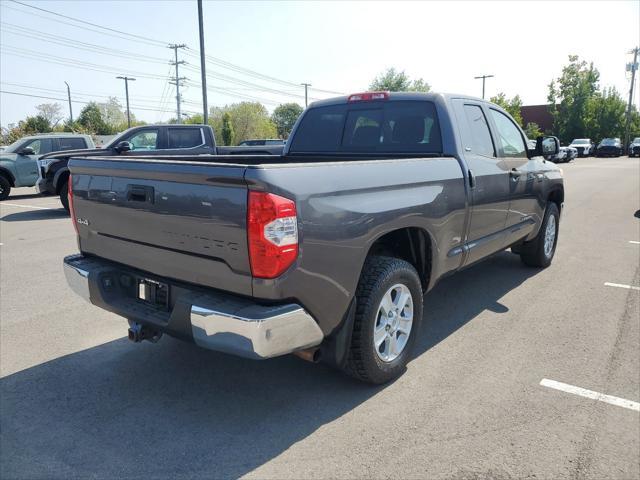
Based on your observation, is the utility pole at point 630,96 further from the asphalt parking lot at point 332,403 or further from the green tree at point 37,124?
the green tree at point 37,124

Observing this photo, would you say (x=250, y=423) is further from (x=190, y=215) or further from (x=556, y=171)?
(x=556, y=171)

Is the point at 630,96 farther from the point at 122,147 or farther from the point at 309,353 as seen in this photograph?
the point at 309,353

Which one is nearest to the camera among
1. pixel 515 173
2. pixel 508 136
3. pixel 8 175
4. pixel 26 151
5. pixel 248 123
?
pixel 515 173

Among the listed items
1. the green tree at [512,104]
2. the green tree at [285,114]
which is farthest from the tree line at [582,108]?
the green tree at [285,114]

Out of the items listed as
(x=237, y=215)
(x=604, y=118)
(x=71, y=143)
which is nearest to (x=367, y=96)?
(x=237, y=215)

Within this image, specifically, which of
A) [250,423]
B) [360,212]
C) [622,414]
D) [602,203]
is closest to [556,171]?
[622,414]

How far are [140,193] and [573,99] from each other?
6464 centimetres

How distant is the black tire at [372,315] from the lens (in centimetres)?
308

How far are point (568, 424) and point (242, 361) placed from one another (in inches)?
86.2

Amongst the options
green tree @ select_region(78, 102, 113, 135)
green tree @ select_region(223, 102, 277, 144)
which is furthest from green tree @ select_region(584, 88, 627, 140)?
green tree @ select_region(78, 102, 113, 135)

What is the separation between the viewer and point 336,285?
2846mm

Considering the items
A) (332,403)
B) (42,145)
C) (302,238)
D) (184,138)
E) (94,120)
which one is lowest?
(332,403)

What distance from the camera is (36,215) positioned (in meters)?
11.4

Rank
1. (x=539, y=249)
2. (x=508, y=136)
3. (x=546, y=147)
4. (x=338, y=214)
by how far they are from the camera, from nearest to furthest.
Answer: (x=338, y=214) < (x=508, y=136) < (x=546, y=147) < (x=539, y=249)
